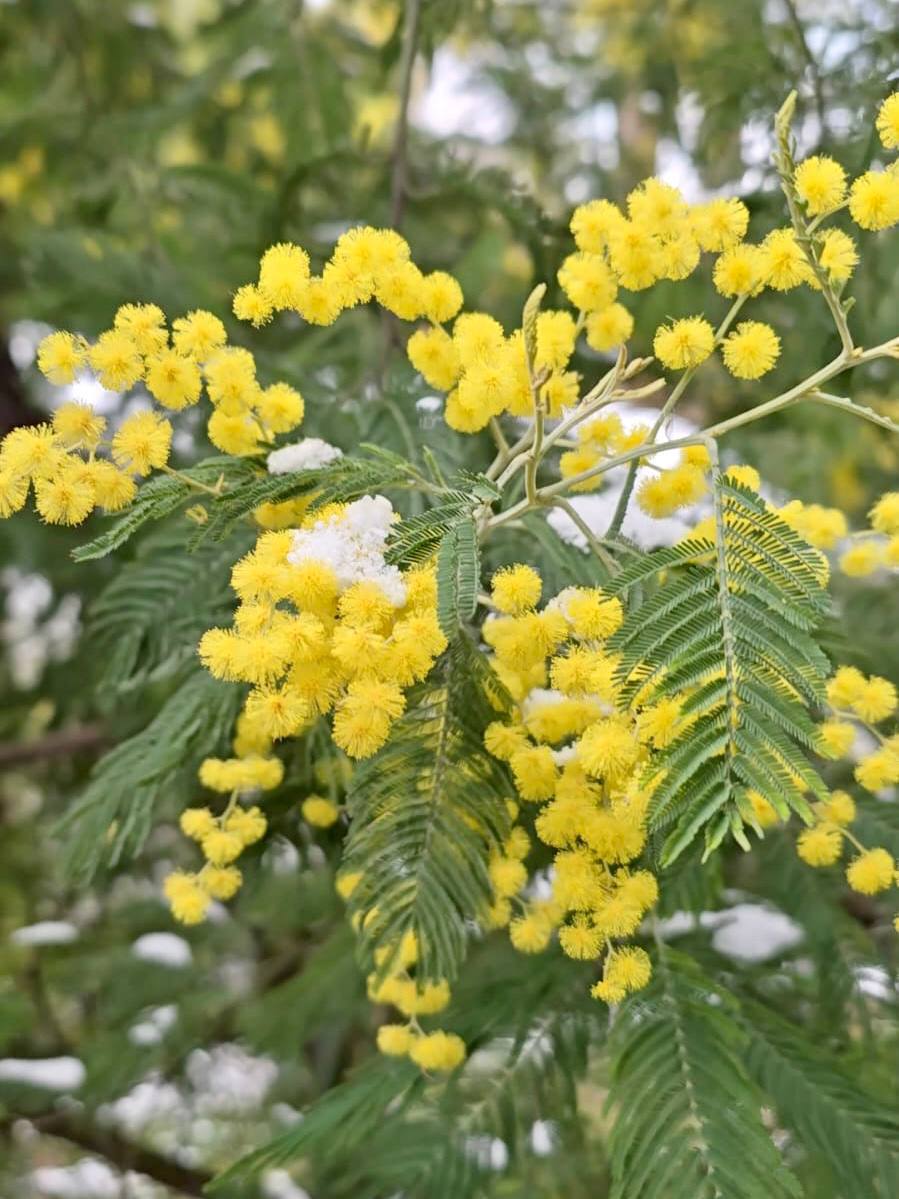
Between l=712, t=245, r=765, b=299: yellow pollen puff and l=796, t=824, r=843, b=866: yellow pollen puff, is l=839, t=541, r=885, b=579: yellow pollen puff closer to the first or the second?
l=796, t=824, r=843, b=866: yellow pollen puff

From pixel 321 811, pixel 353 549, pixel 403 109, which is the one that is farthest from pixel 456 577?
pixel 403 109

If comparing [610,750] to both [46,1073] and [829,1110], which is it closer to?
[829,1110]

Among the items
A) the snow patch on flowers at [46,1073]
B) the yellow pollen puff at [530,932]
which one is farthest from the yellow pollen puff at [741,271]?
the snow patch on flowers at [46,1073]

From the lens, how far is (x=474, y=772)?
2.80 feet

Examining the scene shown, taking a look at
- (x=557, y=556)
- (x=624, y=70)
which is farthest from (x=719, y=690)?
(x=624, y=70)

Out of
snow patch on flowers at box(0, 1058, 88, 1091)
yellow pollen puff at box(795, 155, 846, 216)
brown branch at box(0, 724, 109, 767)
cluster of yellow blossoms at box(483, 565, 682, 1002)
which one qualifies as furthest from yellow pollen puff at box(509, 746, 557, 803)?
brown branch at box(0, 724, 109, 767)

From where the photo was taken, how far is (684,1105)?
869mm

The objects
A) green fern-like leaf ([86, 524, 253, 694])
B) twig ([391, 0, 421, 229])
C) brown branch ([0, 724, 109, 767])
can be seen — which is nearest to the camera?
green fern-like leaf ([86, 524, 253, 694])

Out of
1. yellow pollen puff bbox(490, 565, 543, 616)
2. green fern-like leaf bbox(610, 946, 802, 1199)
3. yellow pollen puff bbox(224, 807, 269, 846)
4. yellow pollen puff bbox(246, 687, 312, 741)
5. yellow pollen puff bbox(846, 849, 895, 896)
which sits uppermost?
yellow pollen puff bbox(490, 565, 543, 616)

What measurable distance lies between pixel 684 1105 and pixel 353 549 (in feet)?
1.69

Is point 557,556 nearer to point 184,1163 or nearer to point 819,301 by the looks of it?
point 819,301

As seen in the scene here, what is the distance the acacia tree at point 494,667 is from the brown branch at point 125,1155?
18 mm

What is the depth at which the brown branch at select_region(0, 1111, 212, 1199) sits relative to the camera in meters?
2.18

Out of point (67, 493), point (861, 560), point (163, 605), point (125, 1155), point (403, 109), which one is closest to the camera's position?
point (67, 493)
